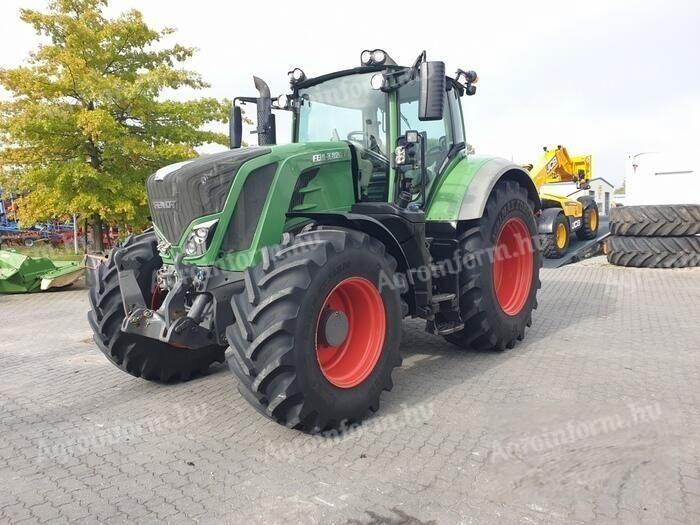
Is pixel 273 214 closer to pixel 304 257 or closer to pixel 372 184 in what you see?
pixel 304 257

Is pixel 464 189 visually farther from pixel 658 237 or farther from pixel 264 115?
pixel 658 237

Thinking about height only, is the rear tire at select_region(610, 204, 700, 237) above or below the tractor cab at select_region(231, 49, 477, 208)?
below

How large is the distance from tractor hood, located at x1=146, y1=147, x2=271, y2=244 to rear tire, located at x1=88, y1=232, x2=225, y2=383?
1.97 feet

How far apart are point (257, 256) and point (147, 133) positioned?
10.0 m

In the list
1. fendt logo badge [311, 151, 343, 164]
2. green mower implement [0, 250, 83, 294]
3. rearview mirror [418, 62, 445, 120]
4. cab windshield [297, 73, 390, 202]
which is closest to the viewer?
rearview mirror [418, 62, 445, 120]

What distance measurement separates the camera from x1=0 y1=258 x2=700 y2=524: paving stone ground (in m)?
2.65

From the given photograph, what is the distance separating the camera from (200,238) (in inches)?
141

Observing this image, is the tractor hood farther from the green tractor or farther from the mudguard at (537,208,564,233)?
the mudguard at (537,208,564,233)

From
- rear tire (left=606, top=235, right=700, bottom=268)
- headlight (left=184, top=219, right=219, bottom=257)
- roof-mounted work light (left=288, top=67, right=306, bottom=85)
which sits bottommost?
rear tire (left=606, top=235, right=700, bottom=268)

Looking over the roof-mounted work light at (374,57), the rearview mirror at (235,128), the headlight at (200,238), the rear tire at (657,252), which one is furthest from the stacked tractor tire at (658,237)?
the headlight at (200,238)

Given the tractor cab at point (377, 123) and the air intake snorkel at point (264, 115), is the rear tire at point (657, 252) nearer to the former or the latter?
the tractor cab at point (377, 123)

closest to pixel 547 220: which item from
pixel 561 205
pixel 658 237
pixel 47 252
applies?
pixel 561 205

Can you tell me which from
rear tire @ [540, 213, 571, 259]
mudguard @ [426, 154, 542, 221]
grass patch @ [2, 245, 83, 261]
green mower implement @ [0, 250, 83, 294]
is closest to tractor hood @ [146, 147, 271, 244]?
mudguard @ [426, 154, 542, 221]

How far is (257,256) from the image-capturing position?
143 inches
